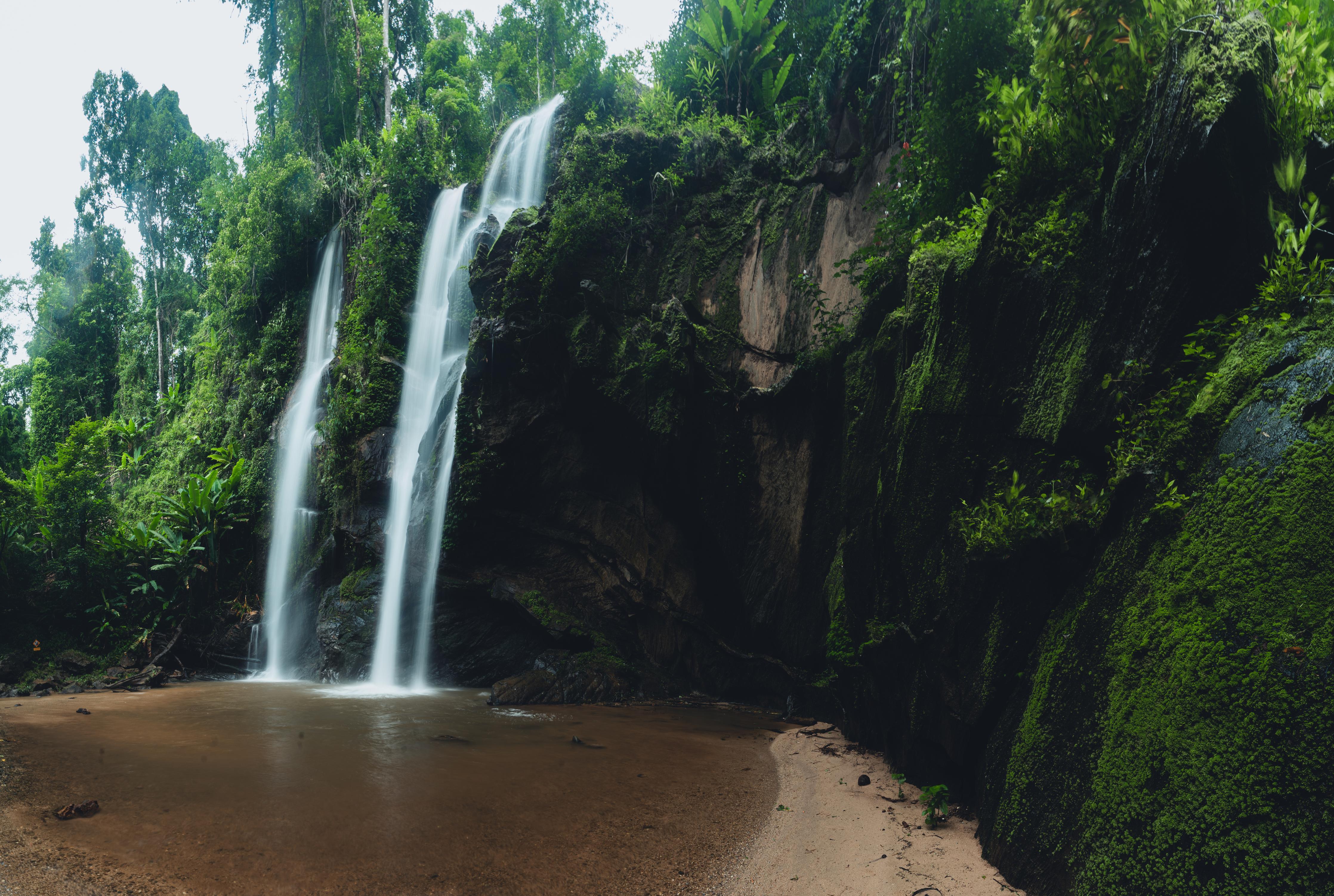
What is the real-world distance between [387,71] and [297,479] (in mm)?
16118

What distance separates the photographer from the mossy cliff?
243 cm

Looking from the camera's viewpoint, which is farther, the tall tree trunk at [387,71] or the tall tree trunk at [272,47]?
the tall tree trunk at [272,47]

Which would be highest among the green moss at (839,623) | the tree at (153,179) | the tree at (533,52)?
the tree at (533,52)

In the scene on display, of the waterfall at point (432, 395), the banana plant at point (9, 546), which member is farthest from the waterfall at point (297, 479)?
the banana plant at point (9, 546)

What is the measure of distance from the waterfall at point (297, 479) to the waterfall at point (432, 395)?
9.95 ft

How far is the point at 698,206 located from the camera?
12.0 meters

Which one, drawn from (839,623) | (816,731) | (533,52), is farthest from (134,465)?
(839,623)

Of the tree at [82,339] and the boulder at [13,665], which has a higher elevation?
the tree at [82,339]

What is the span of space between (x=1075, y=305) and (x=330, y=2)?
2683 cm

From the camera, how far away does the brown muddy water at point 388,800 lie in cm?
350

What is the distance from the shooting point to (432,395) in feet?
47.8

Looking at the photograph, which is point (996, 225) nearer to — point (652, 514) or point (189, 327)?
point (652, 514)

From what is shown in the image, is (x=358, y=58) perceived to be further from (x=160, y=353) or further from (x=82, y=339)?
(x=82, y=339)

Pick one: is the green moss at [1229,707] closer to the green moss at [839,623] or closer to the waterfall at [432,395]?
the green moss at [839,623]
